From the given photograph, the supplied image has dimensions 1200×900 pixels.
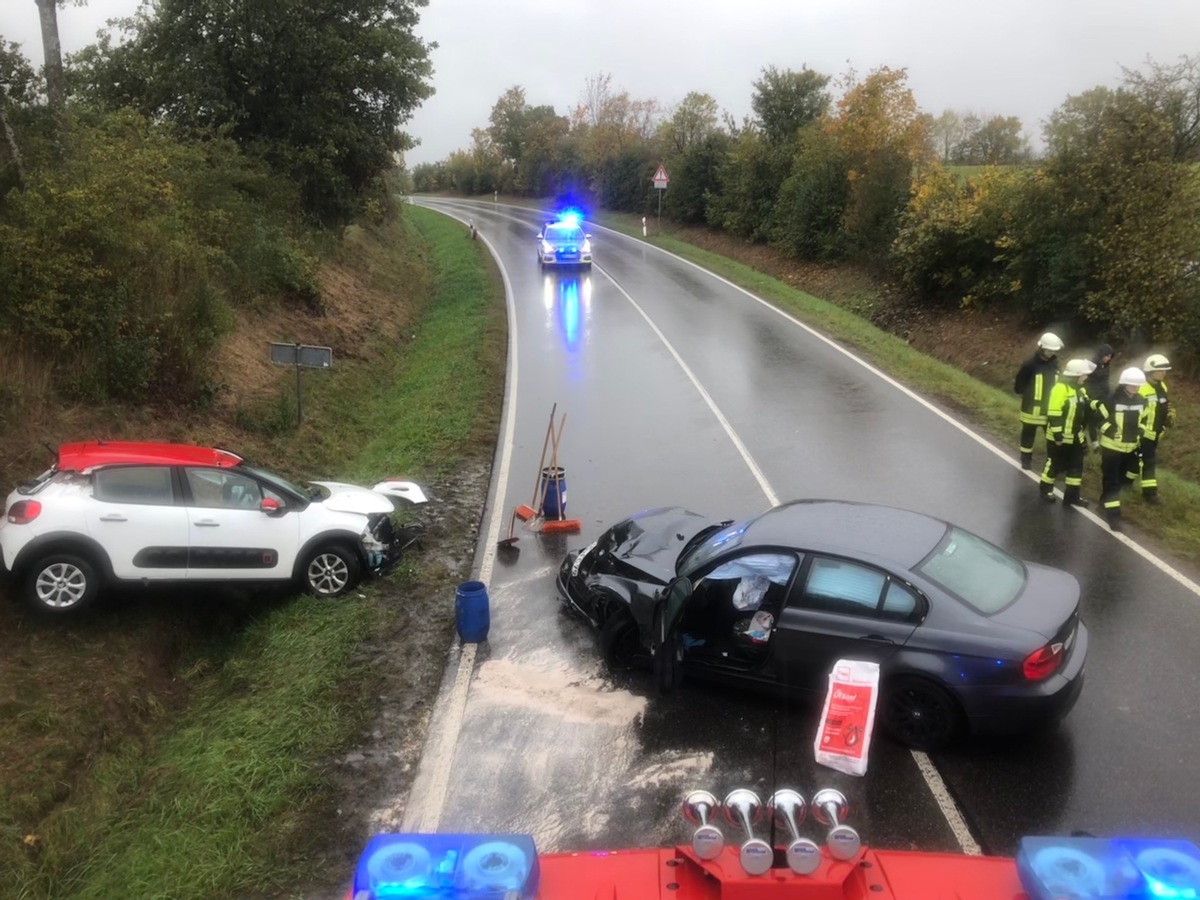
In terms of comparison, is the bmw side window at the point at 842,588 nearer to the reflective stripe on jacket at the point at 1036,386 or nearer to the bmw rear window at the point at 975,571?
the bmw rear window at the point at 975,571

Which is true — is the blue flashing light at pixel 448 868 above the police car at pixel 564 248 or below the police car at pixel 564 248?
below

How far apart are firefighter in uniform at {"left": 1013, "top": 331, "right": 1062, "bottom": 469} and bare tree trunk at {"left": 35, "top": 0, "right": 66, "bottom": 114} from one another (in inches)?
565

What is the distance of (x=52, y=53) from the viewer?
14.9 m

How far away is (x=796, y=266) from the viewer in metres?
31.4

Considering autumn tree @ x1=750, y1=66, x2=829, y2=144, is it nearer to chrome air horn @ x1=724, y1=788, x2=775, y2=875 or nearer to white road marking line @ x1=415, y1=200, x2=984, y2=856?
white road marking line @ x1=415, y1=200, x2=984, y2=856

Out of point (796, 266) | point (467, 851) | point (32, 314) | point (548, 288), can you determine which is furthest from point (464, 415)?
point (796, 266)

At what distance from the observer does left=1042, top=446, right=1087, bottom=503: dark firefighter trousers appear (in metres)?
10.8

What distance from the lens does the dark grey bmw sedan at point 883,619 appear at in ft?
19.9

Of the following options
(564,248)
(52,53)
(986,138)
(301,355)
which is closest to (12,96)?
(52,53)

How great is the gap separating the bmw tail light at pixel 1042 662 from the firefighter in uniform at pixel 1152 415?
539cm

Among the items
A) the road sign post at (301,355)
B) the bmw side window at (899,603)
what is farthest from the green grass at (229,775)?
the road sign post at (301,355)

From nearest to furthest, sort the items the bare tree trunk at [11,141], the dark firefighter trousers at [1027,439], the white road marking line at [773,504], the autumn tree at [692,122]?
the white road marking line at [773,504] < the dark firefighter trousers at [1027,439] < the bare tree trunk at [11,141] < the autumn tree at [692,122]

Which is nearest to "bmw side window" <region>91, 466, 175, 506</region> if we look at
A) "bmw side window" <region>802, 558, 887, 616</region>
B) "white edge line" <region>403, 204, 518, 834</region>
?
"white edge line" <region>403, 204, 518, 834</region>

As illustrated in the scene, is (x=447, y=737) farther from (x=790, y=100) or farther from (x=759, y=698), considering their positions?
(x=790, y=100)
